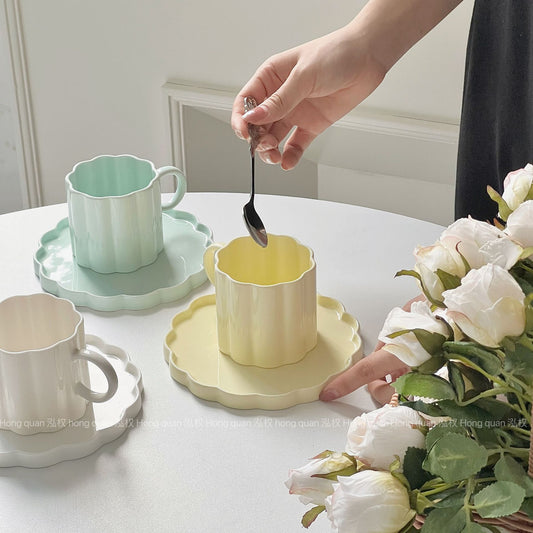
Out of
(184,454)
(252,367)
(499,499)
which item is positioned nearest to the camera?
(499,499)

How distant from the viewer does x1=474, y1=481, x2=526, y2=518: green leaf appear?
17.4 inches

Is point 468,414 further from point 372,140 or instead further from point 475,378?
point 372,140

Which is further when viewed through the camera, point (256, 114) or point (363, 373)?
point (256, 114)

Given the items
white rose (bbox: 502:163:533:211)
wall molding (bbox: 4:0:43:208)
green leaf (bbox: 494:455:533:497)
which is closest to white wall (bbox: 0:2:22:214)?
wall molding (bbox: 4:0:43:208)

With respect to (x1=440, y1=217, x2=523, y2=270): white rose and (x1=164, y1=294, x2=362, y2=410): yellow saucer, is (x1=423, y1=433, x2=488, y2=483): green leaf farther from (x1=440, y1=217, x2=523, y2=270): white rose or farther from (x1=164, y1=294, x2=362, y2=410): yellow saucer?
(x1=164, y1=294, x2=362, y2=410): yellow saucer

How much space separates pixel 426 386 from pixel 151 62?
63.2 inches

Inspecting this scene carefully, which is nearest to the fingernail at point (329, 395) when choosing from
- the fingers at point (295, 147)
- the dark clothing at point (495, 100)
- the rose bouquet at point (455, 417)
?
the rose bouquet at point (455, 417)

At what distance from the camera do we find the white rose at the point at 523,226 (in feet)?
1.65

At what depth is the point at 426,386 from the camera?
1.62 feet

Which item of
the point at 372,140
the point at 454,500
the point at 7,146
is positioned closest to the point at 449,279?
the point at 454,500

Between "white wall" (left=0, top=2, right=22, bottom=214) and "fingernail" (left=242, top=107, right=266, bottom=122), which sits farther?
"white wall" (left=0, top=2, right=22, bottom=214)

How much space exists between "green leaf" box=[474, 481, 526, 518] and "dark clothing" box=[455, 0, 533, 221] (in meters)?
0.81

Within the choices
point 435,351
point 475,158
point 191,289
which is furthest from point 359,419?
point 475,158

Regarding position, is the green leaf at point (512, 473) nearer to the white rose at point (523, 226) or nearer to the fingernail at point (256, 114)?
the white rose at point (523, 226)
